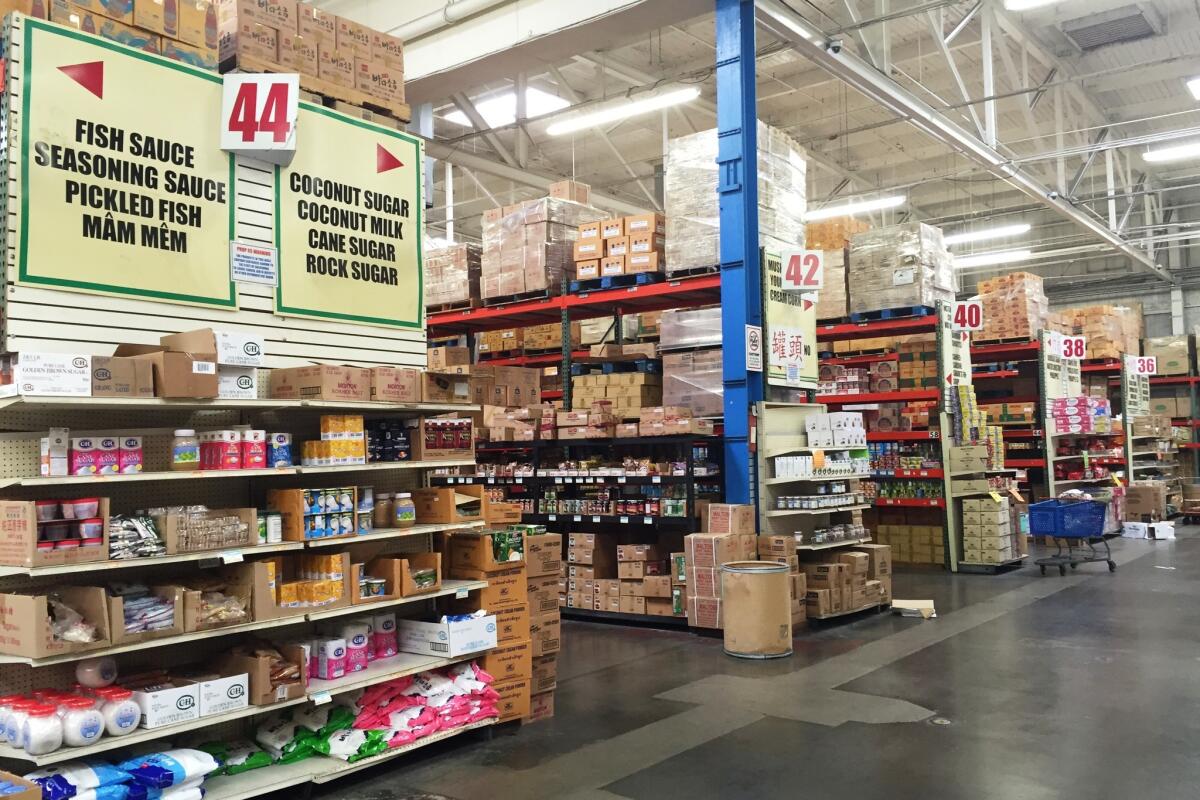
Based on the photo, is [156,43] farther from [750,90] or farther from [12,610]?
[750,90]

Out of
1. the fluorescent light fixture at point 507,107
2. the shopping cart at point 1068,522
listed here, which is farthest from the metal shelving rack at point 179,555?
the fluorescent light fixture at point 507,107

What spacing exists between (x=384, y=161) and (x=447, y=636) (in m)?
2.77

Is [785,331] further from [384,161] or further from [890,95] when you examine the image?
[890,95]

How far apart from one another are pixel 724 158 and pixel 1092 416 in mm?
9223

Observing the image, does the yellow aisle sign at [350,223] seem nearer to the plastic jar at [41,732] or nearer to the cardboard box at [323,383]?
the cardboard box at [323,383]

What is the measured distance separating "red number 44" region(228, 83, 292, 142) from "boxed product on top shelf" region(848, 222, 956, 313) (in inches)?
323

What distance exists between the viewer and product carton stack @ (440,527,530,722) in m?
5.35

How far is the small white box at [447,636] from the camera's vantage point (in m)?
5.08

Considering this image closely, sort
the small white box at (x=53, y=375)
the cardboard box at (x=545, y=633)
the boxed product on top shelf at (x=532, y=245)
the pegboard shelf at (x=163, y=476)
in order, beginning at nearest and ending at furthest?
the small white box at (x=53, y=375)
the pegboard shelf at (x=163, y=476)
the cardboard box at (x=545, y=633)
the boxed product on top shelf at (x=532, y=245)

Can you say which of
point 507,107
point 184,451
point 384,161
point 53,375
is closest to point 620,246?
point 384,161

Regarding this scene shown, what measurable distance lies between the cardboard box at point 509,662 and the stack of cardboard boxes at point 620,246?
15.1ft

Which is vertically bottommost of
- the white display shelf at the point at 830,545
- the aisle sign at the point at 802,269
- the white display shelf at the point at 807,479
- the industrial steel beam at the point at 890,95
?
the white display shelf at the point at 830,545

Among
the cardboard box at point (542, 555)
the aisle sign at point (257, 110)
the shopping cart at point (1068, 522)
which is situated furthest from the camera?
the shopping cart at point (1068, 522)

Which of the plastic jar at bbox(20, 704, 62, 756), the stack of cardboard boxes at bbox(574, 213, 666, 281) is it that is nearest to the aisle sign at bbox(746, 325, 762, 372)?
the stack of cardboard boxes at bbox(574, 213, 666, 281)
